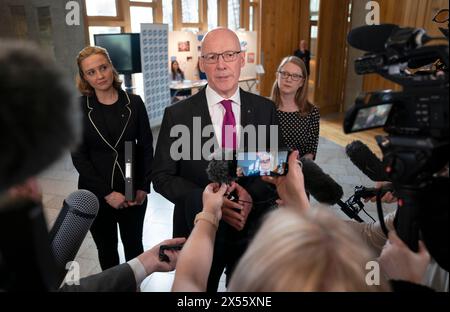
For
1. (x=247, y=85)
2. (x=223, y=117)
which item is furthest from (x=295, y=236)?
(x=247, y=85)

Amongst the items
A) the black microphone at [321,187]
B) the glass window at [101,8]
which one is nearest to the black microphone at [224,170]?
the black microphone at [321,187]

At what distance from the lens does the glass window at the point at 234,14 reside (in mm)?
8859

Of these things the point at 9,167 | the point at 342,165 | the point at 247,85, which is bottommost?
the point at 342,165

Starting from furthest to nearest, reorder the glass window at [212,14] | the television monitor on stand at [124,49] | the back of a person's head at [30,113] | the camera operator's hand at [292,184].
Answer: the glass window at [212,14], the television monitor on stand at [124,49], the camera operator's hand at [292,184], the back of a person's head at [30,113]

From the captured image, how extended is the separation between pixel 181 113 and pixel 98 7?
531 cm

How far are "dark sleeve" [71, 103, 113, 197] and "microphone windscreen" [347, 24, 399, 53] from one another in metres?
1.51

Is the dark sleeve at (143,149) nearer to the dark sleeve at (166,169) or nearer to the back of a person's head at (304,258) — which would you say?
the dark sleeve at (166,169)

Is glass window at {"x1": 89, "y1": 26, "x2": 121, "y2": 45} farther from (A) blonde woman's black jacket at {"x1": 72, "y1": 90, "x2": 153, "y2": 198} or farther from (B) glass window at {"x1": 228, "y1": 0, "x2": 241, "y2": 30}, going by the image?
(A) blonde woman's black jacket at {"x1": 72, "y1": 90, "x2": 153, "y2": 198}

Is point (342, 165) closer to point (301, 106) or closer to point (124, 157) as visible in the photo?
point (301, 106)

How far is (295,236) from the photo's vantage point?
60 centimetres

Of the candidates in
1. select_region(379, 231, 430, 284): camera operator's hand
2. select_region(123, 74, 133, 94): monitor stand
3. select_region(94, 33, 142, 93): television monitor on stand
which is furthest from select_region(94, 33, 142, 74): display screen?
select_region(379, 231, 430, 284): camera operator's hand

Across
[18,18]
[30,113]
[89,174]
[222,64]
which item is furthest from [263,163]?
[18,18]

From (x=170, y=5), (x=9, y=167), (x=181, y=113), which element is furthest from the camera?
(x=170, y=5)

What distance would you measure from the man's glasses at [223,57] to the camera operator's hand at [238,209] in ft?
2.05
